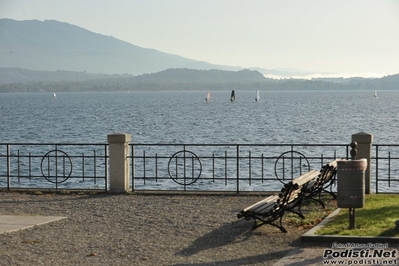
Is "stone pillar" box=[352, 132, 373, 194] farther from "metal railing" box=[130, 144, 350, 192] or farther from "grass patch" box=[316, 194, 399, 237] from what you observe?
"metal railing" box=[130, 144, 350, 192]

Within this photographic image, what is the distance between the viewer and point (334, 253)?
10.6 metres

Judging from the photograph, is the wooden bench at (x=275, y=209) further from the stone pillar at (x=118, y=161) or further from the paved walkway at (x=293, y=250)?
the stone pillar at (x=118, y=161)

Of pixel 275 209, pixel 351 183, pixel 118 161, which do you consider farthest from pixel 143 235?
pixel 118 161

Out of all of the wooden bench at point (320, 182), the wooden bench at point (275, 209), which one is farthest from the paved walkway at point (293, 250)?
the wooden bench at point (320, 182)

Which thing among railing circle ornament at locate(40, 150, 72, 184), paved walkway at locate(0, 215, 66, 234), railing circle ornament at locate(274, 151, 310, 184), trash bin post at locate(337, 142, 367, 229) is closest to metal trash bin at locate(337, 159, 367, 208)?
trash bin post at locate(337, 142, 367, 229)

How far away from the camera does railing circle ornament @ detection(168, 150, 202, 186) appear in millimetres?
19188

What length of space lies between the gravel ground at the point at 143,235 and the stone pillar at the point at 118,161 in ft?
2.69

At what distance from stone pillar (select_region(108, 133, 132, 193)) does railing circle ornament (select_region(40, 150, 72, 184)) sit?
1680 mm

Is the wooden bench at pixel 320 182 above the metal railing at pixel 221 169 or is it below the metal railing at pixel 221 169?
above

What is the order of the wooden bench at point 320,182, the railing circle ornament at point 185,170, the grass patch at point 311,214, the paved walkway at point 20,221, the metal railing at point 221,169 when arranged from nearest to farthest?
the paved walkway at point 20,221 < the grass patch at point 311,214 < the wooden bench at point 320,182 < the railing circle ornament at point 185,170 < the metal railing at point 221,169

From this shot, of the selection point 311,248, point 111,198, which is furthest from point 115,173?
point 311,248

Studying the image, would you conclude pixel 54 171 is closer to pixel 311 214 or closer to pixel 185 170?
pixel 185 170

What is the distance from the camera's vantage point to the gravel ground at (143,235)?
34.9ft

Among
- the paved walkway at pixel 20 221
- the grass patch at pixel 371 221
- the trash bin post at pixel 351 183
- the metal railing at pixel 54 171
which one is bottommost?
the metal railing at pixel 54 171
